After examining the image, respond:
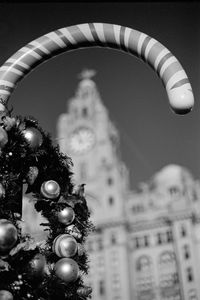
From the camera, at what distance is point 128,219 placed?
2350 cm

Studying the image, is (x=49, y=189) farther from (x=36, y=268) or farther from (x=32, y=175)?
(x=36, y=268)

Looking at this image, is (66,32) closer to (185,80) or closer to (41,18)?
(185,80)

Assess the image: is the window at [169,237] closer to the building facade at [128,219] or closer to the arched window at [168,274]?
the building facade at [128,219]

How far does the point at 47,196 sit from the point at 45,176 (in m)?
0.12

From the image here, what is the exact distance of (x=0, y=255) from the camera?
1.56 metres

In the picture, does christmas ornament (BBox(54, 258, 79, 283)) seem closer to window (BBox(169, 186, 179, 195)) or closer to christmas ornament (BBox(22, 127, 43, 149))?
christmas ornament (BBox(22, 127, 43, 149))

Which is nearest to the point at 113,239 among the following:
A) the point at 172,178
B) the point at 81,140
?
the point at 172,178

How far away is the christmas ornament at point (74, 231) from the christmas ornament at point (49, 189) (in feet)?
0.61

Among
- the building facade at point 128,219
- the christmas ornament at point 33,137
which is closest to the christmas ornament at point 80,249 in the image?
the christmas ornament at point 33,137

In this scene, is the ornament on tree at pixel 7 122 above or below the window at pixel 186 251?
below

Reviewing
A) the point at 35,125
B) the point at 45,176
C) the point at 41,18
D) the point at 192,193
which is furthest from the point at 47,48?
the point at 192,193

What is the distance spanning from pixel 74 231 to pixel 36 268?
0.53 metres

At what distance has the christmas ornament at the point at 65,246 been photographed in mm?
1946

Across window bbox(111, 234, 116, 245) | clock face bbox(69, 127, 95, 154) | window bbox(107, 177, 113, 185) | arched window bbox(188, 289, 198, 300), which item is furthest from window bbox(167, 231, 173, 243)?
clock face bbox(69, 127, 95, 154)
